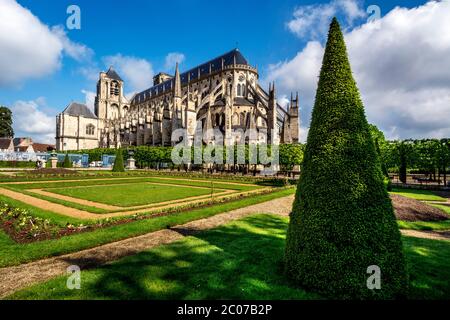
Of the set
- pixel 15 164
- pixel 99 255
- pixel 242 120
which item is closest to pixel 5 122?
pixel 15 164

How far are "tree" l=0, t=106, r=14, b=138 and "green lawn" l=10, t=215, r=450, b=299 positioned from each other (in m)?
84.7

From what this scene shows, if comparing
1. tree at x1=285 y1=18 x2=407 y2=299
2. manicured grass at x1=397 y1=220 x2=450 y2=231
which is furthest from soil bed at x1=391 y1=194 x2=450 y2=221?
tree at x1=285 y1=18 x2=407 y2=299

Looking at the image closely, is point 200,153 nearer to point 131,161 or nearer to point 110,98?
point 131,161

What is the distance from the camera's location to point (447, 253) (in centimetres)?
578

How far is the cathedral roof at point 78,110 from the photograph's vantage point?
71438mm

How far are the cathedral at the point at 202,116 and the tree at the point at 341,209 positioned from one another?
117ft

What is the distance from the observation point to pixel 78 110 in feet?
242

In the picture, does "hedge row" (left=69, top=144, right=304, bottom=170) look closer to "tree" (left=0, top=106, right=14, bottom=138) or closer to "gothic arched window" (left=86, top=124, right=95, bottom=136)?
"gothic arched window" (left=86, top=124, right=95, bottom=136)

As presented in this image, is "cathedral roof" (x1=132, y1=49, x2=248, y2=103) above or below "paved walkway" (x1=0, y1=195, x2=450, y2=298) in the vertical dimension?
above

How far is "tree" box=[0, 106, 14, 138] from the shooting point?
216 ft

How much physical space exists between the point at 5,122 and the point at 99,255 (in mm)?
84624

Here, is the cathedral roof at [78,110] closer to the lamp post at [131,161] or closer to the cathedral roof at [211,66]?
the cathedral roof at [211,66]

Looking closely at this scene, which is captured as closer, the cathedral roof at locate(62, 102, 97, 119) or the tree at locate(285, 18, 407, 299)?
the tree at locate(285, 18, 407, 299)
